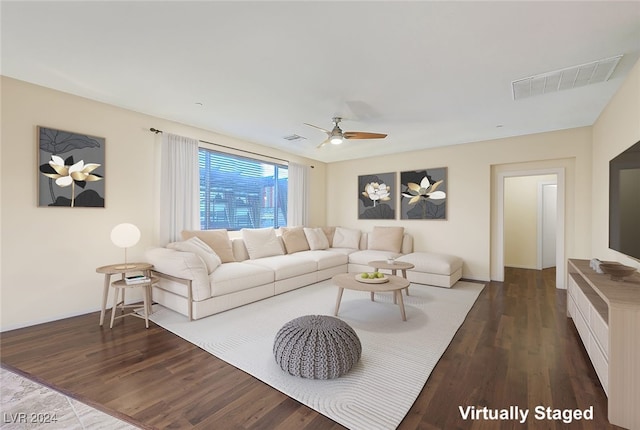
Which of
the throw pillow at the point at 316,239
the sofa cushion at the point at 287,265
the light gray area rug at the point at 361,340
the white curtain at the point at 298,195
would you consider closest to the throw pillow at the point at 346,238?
the throw pillow at the point at 316,239

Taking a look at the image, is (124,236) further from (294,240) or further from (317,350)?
(294,240)

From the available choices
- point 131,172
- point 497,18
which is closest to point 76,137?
point 131,172

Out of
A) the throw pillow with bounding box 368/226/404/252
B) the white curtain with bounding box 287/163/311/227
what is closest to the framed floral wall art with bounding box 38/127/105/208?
the white curtain with bounding box 287/163/311/227

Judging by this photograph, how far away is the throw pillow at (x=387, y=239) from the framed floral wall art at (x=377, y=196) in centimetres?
44

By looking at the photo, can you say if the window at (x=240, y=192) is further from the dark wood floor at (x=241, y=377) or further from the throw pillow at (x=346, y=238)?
the dark wood floor at (x=241, y=377)

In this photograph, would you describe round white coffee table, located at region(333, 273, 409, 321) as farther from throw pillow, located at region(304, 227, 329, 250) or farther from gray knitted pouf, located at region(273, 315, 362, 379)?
throw pillow, located at region(304, 227, 329, 250)

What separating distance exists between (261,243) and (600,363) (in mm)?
4280

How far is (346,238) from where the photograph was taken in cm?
643

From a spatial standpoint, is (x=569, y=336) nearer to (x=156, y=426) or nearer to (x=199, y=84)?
(x=156, y=426)

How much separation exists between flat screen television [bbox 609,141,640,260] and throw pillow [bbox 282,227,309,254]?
443cm

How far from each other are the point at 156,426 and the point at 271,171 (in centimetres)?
485

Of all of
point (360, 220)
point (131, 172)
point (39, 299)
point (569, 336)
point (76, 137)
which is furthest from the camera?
point (360, 220)

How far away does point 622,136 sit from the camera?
284 centimetres

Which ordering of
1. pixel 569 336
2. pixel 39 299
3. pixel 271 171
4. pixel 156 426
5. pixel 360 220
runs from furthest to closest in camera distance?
pixel 360 220, pixel 271 171, pixel 39 299, pixel 569 336, pixel 156 426
